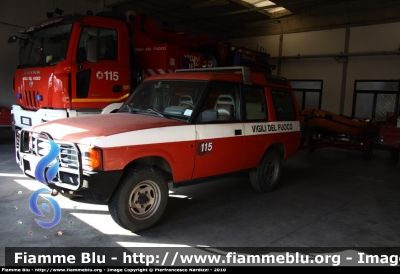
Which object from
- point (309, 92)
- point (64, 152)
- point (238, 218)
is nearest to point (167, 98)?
point (64, 152)

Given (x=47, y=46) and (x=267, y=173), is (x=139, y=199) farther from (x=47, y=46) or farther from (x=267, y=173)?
(x=47, y=46)

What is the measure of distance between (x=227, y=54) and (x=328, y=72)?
822 cm

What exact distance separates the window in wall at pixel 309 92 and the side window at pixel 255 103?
11.7 m

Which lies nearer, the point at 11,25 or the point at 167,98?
the point at 167,98

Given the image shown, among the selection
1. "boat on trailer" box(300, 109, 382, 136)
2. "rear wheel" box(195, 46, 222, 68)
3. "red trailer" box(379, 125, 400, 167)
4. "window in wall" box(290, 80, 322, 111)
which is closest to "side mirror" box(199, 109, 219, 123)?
"rear wheel" box(195, 46, 222, 68)

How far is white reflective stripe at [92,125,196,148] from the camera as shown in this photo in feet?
11.7

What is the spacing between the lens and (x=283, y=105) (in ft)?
20.2

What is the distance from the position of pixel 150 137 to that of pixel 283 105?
10.4 feet

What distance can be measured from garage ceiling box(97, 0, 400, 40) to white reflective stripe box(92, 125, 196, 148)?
9912mm

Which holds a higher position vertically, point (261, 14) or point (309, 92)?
point (261, 14)

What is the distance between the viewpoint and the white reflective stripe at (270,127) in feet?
17.1

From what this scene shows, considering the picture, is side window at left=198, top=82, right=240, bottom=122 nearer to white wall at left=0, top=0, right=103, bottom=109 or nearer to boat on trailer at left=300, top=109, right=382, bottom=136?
boat on trailer at left=300, top=109, right=382, bottom=136

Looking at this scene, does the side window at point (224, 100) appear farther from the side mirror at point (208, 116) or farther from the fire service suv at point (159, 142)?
the side mirror at point (208, 116)

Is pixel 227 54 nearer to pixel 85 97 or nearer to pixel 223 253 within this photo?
pixel 85 97
